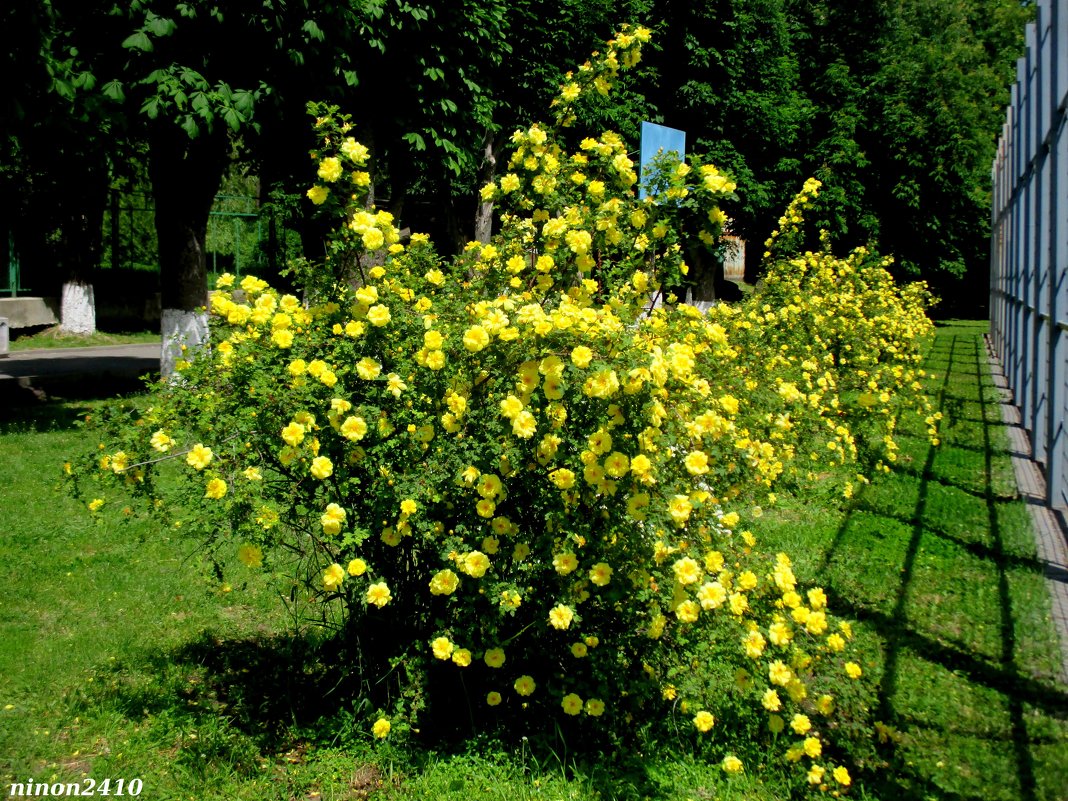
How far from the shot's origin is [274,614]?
5082mm

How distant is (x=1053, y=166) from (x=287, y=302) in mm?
6382

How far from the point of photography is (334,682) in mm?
4129

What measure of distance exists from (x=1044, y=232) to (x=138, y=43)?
26.2 ft

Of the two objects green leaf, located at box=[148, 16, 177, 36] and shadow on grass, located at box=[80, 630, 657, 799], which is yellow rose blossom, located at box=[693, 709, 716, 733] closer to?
shadow on grass, located at box=[80, 630, 657, 799]

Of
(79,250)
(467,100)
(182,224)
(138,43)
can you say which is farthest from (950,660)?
(79,250)

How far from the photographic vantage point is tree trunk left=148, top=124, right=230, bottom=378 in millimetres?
10195

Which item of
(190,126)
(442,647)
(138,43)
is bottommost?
(442,647)

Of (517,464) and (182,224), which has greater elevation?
(182,224)

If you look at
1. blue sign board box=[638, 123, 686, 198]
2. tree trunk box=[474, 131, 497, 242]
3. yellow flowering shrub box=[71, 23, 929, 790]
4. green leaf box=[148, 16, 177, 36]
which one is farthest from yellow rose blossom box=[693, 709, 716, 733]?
tree trunk box=[474, 131, 497, 242]

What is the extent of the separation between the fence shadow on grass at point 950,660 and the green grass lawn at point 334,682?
0.01 metres

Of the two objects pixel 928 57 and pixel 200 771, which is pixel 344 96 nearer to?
pixel 200 771

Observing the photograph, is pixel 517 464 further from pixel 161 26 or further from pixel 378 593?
pixel 161 26

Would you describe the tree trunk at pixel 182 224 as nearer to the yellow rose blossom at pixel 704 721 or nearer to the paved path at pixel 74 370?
the paved path at pixel 74 370

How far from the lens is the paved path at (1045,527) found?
5098mm
